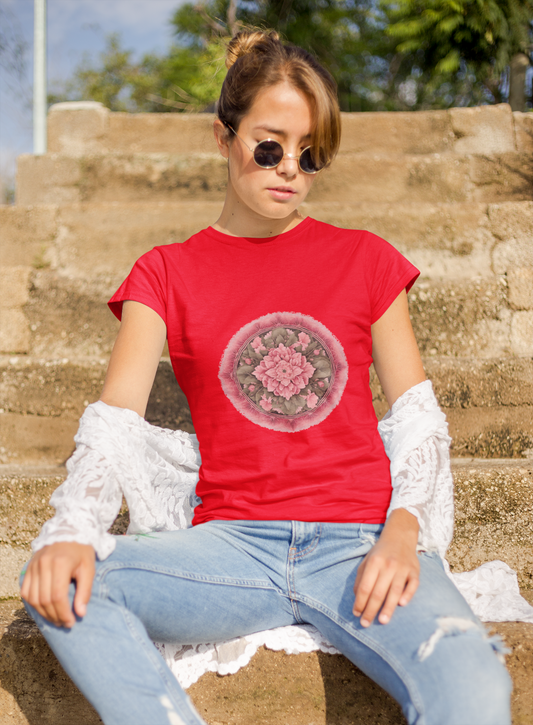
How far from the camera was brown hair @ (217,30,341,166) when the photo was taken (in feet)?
4.61

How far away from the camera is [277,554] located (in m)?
1.25

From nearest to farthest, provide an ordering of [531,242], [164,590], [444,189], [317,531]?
[164,590]
[317,531]
[531,242]
[444,189]

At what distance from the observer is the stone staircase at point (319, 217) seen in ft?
4.41

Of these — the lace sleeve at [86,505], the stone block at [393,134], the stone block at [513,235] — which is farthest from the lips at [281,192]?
the stone block at [393,134]

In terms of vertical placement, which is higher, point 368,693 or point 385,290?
point 385,290

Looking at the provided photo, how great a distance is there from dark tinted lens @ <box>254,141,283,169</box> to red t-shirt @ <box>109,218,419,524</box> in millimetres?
200

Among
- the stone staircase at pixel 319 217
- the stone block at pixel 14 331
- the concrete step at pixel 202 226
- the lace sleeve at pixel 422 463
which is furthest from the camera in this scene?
the concrete step at pixel 202 226

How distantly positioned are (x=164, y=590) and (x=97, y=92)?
11.0 meters

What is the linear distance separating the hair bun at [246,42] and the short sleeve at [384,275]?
57 centimetres

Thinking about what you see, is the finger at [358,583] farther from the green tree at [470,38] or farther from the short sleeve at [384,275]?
the green tree at [470,38]

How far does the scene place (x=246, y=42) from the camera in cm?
152

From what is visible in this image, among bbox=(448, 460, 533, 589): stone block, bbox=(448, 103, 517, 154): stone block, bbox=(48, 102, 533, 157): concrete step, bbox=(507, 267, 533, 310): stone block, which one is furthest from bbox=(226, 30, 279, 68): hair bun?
bbox=(448, 103, 517, 154): stone block

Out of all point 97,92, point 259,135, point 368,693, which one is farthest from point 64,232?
point 97,92

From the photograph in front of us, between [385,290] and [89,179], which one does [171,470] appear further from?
[89,179]
